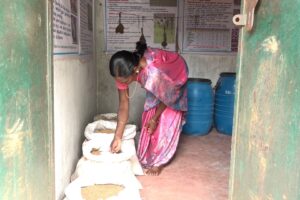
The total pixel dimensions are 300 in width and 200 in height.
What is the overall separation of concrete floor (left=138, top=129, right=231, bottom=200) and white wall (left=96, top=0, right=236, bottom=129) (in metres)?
0.77

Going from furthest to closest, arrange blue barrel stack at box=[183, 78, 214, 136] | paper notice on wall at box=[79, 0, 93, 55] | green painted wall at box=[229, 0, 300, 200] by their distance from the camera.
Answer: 1. blue barrel stack at box=[183, 78, 214, 136]
2. paper notice on wall at box=[79, 0, 93, 55]
3. green painted wall at box=[229, 0, 300, 200]

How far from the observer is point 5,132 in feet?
3.28

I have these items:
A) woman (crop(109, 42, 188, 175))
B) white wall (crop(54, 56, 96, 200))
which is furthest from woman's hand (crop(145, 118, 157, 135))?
white wall (crop(54, 56, 96, 200))

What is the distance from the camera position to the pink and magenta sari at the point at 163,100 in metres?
2.37

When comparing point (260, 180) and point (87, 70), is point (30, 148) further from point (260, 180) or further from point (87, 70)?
point (87, 70)

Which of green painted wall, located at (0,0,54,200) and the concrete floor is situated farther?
the concrete floor

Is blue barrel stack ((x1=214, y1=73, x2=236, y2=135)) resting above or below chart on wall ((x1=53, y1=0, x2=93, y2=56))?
below

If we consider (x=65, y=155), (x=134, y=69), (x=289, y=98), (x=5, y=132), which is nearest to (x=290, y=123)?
(x=289, y=98)

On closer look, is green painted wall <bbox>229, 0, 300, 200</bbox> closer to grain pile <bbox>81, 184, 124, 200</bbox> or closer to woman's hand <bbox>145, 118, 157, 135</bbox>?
grain pile <bbox>81, 184, 124, 200</bbox>

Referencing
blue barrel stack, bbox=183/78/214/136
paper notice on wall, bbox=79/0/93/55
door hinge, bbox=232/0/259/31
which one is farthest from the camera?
blue barrel stack, bbox=183/78/214/136

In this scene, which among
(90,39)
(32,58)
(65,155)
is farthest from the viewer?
(90,39)

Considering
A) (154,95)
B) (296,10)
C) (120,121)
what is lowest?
(120,121)

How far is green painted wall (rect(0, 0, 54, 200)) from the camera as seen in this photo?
99 cm

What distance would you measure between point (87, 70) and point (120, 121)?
930 millimetres
